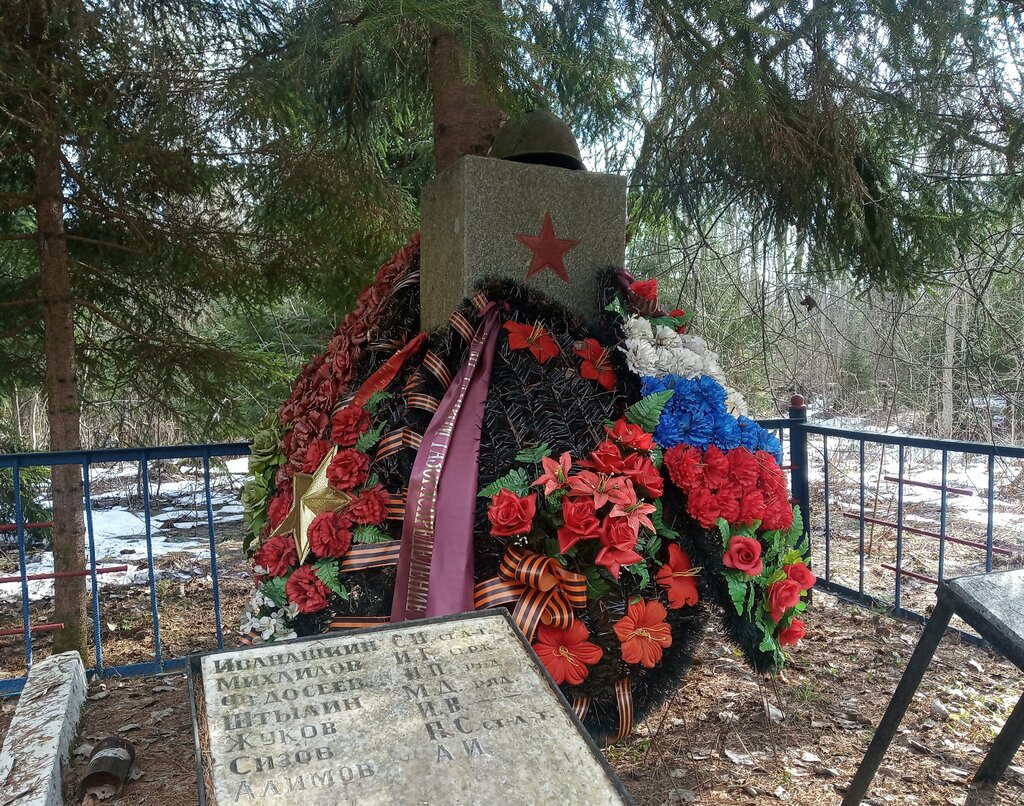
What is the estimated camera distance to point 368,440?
2.49 meters

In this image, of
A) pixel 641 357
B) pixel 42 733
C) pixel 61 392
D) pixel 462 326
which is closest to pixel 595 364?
Answer: pixel 641 357

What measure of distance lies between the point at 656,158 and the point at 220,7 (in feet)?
8.50

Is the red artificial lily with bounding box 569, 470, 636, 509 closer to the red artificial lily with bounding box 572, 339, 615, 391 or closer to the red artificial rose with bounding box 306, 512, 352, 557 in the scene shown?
the red artificial lily with bounding box 572, 339, 615, 391

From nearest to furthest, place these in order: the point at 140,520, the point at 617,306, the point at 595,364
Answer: the point at 595,364 < the point at 617,306 < the point at 140,520

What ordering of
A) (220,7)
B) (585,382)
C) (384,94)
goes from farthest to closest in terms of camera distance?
(384,94)
(220,7)
(585,382)

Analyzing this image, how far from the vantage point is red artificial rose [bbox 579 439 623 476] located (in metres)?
2.24

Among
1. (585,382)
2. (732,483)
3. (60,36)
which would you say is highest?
(60,36)

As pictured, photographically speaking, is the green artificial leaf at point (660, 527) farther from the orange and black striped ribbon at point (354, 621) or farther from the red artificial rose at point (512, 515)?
the orange and black striped ribbon at point (354, 621)

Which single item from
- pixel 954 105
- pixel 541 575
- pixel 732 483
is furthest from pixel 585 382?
pixel 954 105

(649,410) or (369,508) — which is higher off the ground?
(649,410)

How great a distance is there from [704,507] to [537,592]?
59 cm

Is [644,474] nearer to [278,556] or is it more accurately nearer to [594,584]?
[594,584]

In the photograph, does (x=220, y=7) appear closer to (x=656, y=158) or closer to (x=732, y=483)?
(x=656, y=158)

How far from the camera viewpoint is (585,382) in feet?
8.39
